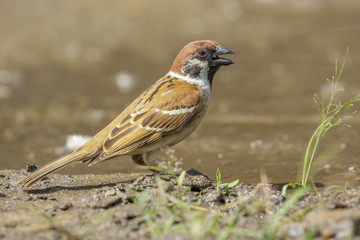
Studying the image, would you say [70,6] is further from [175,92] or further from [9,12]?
[175,92]

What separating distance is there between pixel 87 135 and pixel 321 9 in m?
7.34

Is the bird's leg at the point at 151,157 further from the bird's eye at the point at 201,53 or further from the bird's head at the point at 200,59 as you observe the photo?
the bird's eye at the point at 201,53

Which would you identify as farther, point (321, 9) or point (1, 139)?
point (321, 9)

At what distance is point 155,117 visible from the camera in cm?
520

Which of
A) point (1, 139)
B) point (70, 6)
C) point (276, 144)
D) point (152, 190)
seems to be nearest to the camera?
point (152, 190)

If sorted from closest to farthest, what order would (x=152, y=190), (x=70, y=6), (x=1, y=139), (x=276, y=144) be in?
(x=152, y=190), (x=276, y=144), (x=1, y=139), (x=70, y=6)


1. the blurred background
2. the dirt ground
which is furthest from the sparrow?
the blurred background

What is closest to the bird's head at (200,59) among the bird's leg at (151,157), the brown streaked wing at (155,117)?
the brown streaked wing at (155,117)

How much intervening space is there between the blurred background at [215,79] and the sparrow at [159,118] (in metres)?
0.80

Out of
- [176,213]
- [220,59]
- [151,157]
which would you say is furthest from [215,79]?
[176,213]

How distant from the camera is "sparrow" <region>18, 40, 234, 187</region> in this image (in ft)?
16.4

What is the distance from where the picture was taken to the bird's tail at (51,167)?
4742 mm

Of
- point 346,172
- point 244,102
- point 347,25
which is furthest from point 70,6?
point 346,172

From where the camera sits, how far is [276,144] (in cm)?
695
